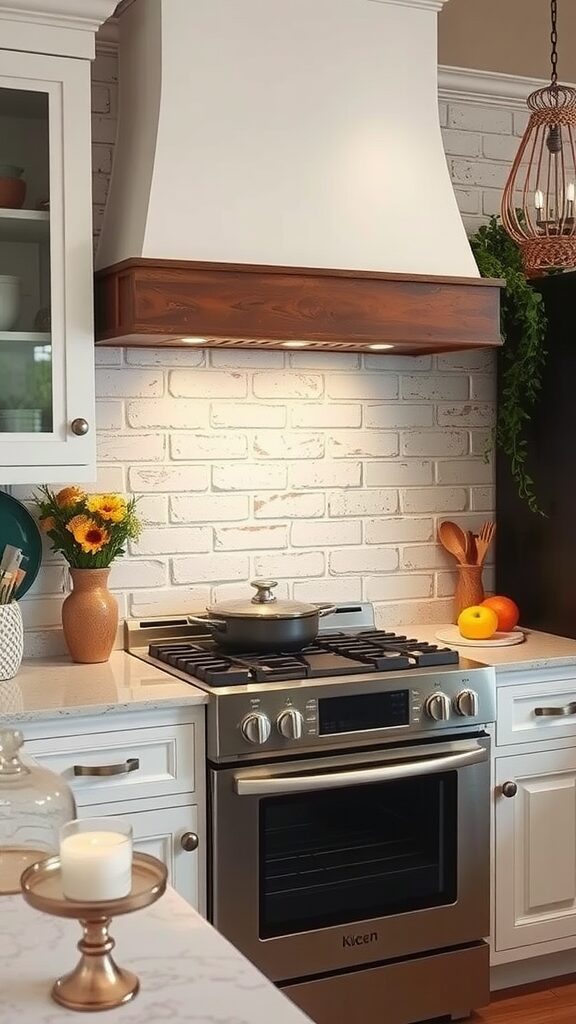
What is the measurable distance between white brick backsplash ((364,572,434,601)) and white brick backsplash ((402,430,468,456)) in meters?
0.36

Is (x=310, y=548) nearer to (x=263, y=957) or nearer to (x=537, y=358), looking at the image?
(x=537, y=358)

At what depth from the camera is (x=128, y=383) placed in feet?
10.6

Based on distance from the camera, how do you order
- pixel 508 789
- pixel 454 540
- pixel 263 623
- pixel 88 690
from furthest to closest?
pixel 454 540 → pixel 508 789 → pixel 263 623 → pixel 88 690

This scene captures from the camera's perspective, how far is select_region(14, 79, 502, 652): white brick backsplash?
3227 mm

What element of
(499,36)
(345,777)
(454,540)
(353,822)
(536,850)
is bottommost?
(536,850)

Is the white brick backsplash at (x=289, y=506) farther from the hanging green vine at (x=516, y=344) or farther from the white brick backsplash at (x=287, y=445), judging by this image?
the hanging green vine at (x=516, y=344)

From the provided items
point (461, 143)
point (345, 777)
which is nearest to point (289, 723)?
point (345, 777)

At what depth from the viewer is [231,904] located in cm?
266

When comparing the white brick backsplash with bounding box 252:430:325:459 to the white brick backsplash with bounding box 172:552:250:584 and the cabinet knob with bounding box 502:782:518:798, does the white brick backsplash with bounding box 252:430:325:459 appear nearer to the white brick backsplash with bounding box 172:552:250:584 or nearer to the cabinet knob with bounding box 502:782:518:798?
the white brick backsplash with bounding box 172:552:250:584

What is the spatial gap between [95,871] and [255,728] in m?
1.54

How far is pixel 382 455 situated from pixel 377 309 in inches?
25.6

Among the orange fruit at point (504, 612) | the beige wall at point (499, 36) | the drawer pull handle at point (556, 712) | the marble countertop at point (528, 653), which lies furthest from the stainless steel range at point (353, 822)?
the beige wall at point (499, 36)

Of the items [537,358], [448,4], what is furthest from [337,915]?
[448,4]

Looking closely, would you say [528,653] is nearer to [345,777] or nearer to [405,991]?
[345,777]
